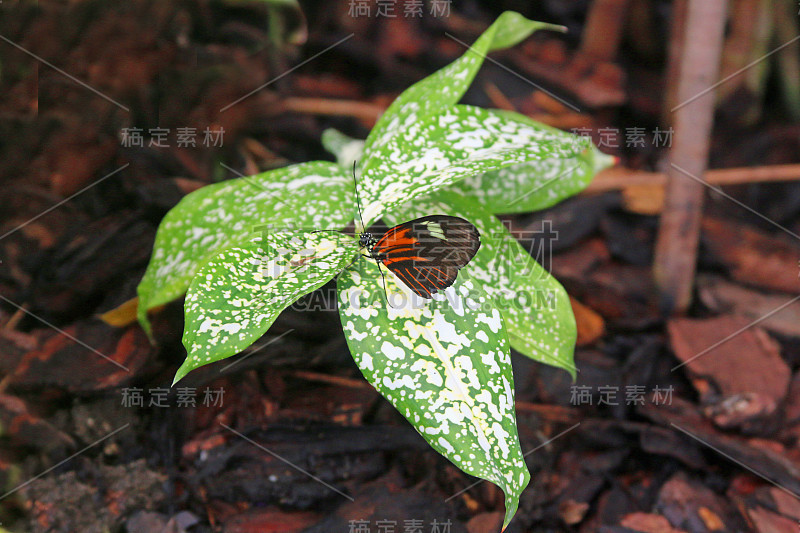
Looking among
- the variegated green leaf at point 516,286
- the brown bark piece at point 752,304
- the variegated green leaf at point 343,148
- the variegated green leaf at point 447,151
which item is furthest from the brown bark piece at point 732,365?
A: the variegated green leaf at point 343,148

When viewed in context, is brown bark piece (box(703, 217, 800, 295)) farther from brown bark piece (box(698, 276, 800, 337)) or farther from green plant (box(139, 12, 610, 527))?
green plant (box(139, 12, 610, 527))

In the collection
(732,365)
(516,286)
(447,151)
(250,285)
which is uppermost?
(447,151)

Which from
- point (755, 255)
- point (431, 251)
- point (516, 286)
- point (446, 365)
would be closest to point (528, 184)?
point (516, 286)

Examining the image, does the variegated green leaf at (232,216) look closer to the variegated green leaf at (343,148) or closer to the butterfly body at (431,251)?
the butterfly body at (431,251)

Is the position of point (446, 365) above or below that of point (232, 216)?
below

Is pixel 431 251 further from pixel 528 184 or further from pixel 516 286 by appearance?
pixel 528 184

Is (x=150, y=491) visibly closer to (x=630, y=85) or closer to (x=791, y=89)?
(x=630, y=85)

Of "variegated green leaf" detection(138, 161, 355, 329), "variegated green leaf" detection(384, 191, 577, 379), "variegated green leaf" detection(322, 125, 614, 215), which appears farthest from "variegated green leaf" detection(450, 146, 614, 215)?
"variegated green leaf" detection(138, 161, 355, 329)

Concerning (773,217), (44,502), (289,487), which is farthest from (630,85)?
(44,502)
